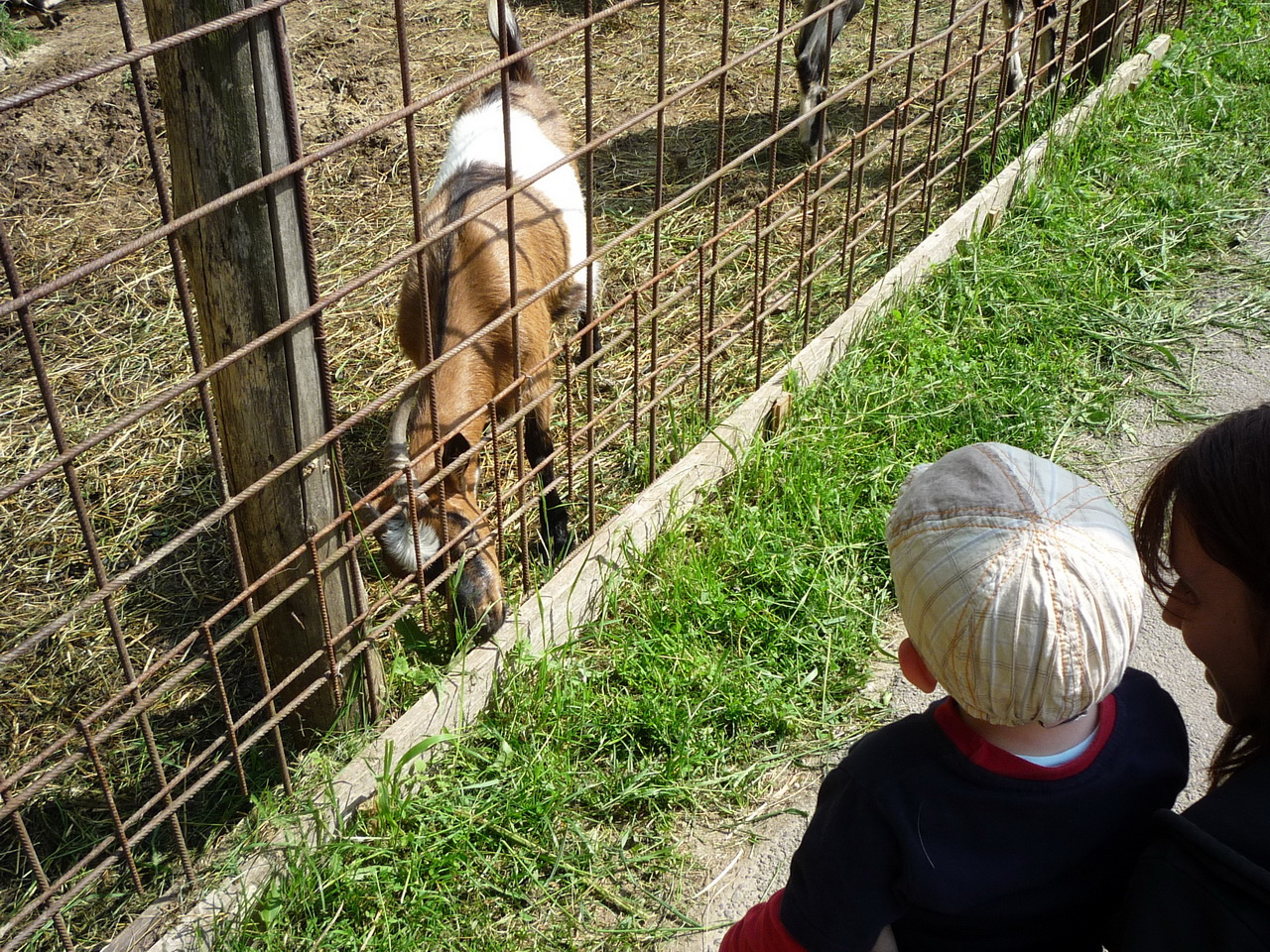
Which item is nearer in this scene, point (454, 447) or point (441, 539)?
point (441, 539)

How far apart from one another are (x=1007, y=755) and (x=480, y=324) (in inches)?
98.7

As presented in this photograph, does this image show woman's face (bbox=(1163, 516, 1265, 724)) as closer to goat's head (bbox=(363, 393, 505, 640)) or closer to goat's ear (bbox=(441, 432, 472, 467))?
goat's head (bbox=(363, 393, 505, 640))

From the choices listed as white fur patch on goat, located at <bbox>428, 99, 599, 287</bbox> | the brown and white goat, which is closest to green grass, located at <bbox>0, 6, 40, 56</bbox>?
the brown and white goat

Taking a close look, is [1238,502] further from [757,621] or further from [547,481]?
[547,481]

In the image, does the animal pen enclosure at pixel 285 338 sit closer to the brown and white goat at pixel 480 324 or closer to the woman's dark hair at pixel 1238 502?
the brown and white goat at pixel 480 324

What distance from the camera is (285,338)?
7.68ft

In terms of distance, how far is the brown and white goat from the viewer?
116 inches

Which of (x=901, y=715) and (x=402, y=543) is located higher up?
(x=402, y=543)

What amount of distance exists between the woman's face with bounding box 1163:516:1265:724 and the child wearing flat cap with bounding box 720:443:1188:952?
0.10 meters

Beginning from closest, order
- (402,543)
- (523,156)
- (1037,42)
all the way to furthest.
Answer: (402,543), (523,156), (1037,42)

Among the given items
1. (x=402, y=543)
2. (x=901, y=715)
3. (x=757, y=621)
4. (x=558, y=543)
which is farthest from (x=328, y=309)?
(x=901, y=715)

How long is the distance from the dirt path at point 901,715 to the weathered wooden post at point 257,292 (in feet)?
3.29

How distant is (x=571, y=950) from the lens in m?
2.55

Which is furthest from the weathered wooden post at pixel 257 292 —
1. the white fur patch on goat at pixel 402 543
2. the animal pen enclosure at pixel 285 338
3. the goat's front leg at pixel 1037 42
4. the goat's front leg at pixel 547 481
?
the goat's front leg at pixel 1037 42
